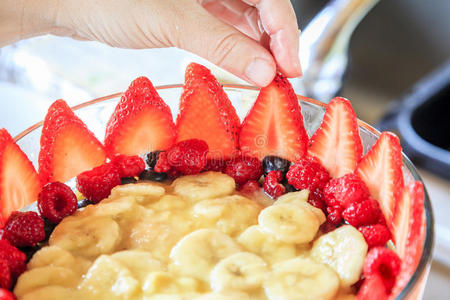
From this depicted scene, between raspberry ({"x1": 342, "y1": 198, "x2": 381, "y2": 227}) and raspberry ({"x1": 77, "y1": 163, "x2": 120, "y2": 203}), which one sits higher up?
raspberry ({"x1": 77, "y1": 163, "x2": 120, "y2": 203})

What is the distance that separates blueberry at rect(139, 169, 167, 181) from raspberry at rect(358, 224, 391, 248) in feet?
1.34

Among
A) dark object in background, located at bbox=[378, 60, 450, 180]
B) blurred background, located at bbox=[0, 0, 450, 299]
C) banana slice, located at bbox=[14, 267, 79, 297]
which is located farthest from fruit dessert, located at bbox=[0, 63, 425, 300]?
dark object in background, located at bbox=[378, 60, 450, 180]

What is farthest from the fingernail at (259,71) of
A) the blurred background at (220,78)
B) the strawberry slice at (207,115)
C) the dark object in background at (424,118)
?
the dark object in background at (424,118)

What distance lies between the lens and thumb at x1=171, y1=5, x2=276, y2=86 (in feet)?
3.17

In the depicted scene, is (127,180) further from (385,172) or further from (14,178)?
(385,172)

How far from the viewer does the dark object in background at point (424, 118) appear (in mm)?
1930

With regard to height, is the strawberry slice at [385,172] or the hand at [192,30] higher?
the hand at [192,30]

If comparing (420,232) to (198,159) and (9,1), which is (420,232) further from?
(9,1)

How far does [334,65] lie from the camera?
1919 mm

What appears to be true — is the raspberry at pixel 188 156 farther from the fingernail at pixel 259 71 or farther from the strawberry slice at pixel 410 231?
the strawberry slice at pixel 410 231

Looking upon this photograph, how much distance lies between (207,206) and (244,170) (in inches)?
5.4

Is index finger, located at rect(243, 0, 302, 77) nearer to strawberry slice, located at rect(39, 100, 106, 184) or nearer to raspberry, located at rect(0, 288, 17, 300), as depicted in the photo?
strawberry slice, located at rect(39, 100, 106, 184)

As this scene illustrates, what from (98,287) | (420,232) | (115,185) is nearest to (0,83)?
(115,185)

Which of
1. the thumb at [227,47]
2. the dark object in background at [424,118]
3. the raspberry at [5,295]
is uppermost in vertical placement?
the thumb at [227,47]
